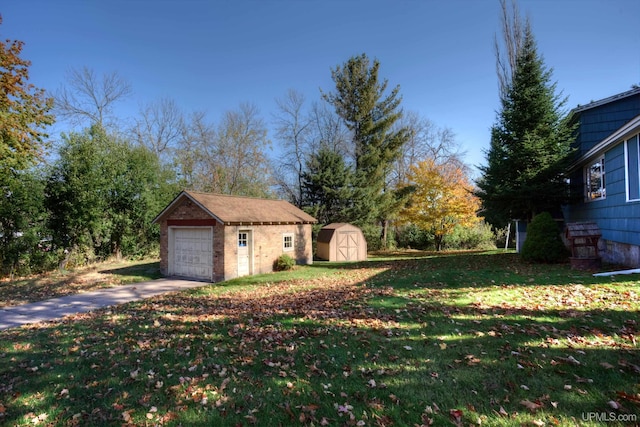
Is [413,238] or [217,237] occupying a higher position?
[217,237]

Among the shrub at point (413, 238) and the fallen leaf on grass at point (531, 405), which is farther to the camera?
the shrub at point (413, 238)

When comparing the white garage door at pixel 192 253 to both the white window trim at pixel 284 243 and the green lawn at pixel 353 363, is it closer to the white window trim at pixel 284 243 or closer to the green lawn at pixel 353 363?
the white window trim at pixel 284 243

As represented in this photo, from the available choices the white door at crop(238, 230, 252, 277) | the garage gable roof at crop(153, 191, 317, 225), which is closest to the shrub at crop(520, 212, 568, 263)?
the garage gable roof at crop(153, 191, 317, 225)

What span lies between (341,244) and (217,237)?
9.49 m

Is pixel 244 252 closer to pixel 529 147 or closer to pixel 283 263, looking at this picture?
pixel 283 263

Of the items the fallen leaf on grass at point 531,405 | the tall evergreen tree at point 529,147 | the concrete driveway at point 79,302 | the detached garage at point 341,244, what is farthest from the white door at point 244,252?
the fallen leaf on grass at point 531,405

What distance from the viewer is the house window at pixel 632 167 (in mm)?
8805

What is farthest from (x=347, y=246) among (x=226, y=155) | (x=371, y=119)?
(x=226, y=155)

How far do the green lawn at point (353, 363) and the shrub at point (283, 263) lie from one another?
8.87 meters

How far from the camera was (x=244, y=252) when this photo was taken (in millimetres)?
15086

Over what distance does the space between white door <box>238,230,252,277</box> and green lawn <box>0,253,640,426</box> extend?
7385mm

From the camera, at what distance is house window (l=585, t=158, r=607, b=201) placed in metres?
11.4

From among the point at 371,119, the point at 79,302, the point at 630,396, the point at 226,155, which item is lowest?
the point at 79,302

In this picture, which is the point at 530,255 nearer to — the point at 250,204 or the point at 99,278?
the point at 250,204
